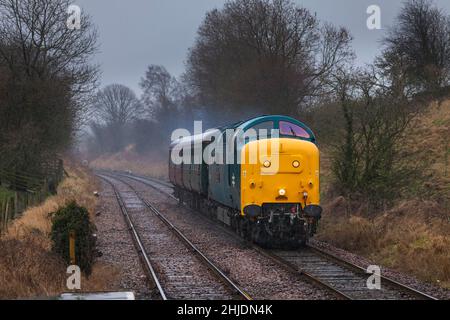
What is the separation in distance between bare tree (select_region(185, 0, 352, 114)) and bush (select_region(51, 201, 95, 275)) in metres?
22.0

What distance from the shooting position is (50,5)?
3278 centimetres

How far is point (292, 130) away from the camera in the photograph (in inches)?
671

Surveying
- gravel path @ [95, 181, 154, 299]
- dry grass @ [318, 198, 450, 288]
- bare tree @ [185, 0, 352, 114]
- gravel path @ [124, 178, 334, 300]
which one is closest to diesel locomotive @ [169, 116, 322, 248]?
gravel path @ [124, 178, 334, 300]

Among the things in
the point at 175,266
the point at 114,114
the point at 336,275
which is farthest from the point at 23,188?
the point at 114,114

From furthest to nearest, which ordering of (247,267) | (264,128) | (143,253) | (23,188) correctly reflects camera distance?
(23,188) → (264,128) → (143,253) → (247,267)

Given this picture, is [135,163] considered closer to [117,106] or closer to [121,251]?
[117,106]

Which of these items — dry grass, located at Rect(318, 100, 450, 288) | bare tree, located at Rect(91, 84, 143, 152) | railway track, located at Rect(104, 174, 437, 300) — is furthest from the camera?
bare tree, located at Rect(91, 84, 143, 152)

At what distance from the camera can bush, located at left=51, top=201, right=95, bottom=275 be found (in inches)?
499

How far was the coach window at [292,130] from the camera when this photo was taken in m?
17.0

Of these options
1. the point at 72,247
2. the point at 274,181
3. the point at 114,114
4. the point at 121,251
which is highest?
the point at 114,114

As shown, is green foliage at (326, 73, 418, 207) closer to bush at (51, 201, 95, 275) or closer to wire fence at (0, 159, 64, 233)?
bush at (51, 201, 95, 275)

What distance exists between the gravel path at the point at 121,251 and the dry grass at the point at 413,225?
5.50 metres

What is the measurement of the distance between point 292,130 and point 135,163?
219 ft
